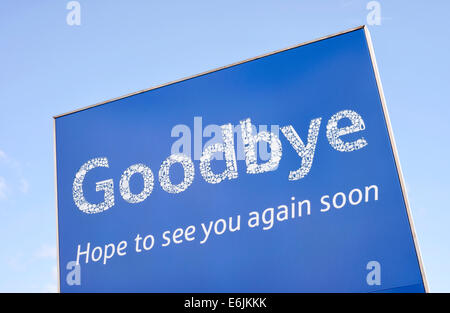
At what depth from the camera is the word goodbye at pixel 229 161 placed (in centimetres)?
362

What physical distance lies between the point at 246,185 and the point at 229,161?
0.28 metres

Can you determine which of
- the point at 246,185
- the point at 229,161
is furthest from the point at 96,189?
the point at 246,185

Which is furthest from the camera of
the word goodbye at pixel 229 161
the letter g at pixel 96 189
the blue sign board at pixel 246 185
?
the letter g at pixel 96 189

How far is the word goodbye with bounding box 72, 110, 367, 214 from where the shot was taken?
3.62 metres

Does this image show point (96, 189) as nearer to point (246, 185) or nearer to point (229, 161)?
point (229, 161)

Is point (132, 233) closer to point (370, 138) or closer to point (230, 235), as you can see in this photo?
point (230, 235)

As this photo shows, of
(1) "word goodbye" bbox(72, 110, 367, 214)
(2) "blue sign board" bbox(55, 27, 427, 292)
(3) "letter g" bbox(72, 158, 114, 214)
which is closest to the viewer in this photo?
(2) "blue sign board" bbox(55, 27, 427, 292)

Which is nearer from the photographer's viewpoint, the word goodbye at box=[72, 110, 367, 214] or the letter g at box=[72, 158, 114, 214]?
the word goodbye at box=[72, 110, 367, 214]

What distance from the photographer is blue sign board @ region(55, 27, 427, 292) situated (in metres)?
3.33

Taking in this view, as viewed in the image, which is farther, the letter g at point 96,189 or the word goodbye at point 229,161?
the letter g at point 96,189

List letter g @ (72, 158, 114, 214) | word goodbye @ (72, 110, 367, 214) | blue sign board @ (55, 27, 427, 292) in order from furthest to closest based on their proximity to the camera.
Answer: letter g @ (72, 158, 114, 214), word goodbye @ (72, 110, 367, 214), blue sign board @ (55, 27, 427, 292)

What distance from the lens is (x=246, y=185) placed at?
379 cm
